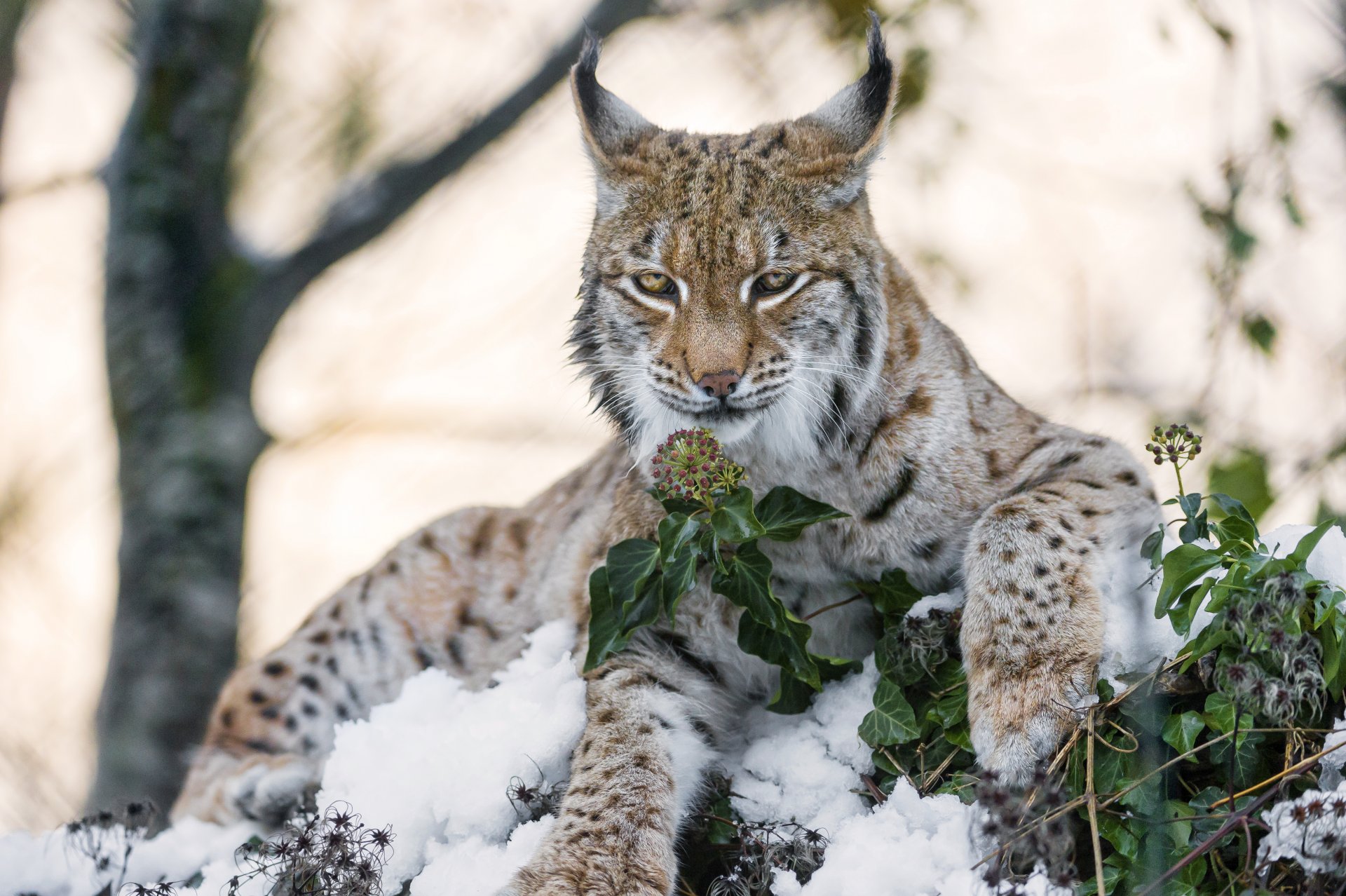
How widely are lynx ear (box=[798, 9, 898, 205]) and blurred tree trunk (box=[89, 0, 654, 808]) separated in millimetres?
2960

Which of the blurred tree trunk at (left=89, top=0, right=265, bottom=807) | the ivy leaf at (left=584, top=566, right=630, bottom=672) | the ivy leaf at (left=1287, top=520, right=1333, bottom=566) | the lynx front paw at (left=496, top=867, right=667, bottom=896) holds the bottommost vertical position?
the blurred tree trunk at (left=89, top=0, right=265, bottom=807)

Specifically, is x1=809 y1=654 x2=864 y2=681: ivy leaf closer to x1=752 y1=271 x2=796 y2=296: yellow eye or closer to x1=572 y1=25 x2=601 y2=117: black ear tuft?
x1=752 y1=271 x2=796 y2=296: yellow eye

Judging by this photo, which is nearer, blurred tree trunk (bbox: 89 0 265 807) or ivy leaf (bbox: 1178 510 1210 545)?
ivy leaf (bbox: 1178 510 1210 545)

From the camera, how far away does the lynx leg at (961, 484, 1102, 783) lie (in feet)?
8.98

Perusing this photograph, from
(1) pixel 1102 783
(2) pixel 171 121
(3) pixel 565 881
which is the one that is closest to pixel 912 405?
(1) pixel 1102 783

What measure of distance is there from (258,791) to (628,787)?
1631 mm

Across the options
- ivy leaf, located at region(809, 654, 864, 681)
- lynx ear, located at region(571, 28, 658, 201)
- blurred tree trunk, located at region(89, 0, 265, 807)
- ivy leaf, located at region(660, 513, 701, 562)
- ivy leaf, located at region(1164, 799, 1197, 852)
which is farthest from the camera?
blurred tree trunk, located at region(89, 0, 265, 807)

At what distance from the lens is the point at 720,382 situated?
123 inches

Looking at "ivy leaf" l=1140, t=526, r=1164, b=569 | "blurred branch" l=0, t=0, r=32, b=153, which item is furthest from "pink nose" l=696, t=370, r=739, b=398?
"blurred branch" l=0, t=0, r=32, b=153

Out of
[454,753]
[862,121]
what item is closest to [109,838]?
[454,753]

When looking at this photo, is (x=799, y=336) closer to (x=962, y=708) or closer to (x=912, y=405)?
(x=912, y=405)

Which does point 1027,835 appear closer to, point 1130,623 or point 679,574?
point 1130,623

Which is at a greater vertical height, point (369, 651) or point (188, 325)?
point (188, 325)

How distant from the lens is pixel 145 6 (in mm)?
6230
